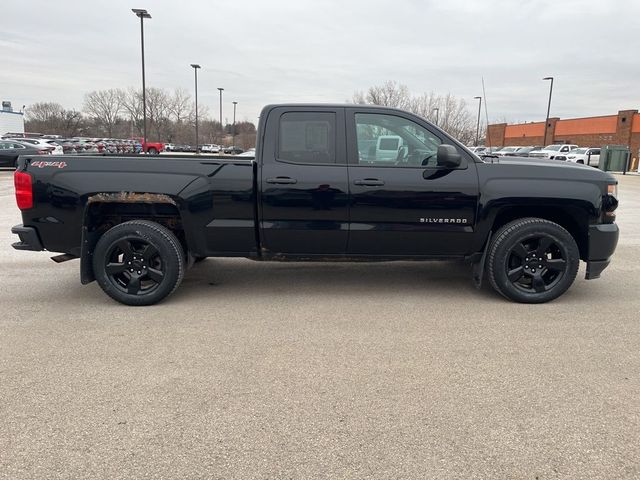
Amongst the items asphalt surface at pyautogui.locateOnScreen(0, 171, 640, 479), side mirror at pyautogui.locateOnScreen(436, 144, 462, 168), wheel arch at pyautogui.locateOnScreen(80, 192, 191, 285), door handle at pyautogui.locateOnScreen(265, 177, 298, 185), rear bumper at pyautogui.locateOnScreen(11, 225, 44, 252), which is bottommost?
asphalt surface at pyautogui.locateOnScreen(0, 171, 640, 479)

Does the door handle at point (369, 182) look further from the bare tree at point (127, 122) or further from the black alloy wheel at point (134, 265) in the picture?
the bare tree at point (127, 122)

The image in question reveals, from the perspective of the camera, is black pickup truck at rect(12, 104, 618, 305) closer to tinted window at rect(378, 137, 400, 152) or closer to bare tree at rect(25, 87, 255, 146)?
tinted window at rect(378, 137, 400, 152)

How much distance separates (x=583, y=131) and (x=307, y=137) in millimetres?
59556

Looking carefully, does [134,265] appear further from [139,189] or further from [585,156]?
[585,156]

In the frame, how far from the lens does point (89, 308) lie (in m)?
4.63

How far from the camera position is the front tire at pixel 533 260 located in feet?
15.3

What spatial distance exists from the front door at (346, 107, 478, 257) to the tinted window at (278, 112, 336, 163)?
183 mm

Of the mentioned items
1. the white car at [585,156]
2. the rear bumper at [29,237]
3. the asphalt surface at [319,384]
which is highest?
the white car at [585,156]

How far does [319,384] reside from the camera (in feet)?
10.4

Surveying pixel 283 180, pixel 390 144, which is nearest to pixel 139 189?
pixel 283 180

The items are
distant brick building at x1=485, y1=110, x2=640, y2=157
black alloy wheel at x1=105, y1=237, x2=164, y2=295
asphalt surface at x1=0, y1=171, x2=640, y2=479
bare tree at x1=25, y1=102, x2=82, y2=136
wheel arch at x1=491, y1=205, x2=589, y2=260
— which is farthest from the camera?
bare tree at x1=25, y1=102, x2=82, y2=136

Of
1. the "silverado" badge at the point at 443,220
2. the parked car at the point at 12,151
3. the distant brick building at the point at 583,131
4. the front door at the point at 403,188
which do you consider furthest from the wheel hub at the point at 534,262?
the distant brick building at the point at 583,131

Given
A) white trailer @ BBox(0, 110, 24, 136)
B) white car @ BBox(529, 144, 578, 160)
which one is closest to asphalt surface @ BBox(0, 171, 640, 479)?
white car @ BBox(529, 144, 578, 160)

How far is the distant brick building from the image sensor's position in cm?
4731
